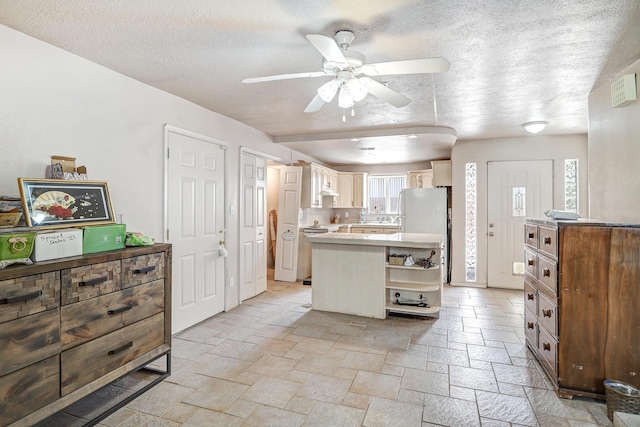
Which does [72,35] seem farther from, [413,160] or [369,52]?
[413,160]

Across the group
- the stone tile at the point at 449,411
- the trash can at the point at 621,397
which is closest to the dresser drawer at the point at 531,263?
the trash can at the point at 621,397

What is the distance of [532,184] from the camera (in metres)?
5.33

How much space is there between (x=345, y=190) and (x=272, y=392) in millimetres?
5792

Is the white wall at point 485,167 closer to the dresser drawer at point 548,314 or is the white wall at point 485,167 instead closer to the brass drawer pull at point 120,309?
the dresser drawer at point 548,314

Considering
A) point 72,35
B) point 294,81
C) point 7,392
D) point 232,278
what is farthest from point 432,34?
point 232,278

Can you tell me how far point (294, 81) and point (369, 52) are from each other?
82 centimetres

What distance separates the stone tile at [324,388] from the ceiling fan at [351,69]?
1982mm

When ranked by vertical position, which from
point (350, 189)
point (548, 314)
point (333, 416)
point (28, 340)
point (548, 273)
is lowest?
point (333, 416)

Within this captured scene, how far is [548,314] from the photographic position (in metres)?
2.56

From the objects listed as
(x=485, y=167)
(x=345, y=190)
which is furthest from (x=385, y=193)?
(x=485, y=167)

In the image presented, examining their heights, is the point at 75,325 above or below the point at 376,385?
above

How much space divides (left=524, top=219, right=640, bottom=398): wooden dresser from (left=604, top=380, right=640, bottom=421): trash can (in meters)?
0.12

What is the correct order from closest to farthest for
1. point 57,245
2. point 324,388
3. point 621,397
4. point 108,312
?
point 57,245
point 621,397
point 108,312
point 324,388

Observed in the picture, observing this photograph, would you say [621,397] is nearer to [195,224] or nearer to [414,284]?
[414,284]
